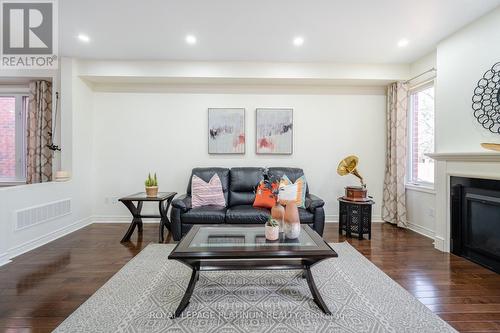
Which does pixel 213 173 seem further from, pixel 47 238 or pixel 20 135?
pixel 20 135

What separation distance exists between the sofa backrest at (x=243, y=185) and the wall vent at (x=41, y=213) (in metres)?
2.50

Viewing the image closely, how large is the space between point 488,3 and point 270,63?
257 cm

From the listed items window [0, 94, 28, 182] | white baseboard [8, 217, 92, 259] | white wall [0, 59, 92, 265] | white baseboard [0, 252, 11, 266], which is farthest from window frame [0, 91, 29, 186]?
white baseboard [0, 252, 11, 266]

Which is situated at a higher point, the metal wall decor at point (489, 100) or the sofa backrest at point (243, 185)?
the metal wall decor at point (489, 100)

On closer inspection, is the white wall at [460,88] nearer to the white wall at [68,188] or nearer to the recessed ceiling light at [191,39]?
the recessed ceiling light at [191,39]

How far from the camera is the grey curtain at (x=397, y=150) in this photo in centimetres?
403

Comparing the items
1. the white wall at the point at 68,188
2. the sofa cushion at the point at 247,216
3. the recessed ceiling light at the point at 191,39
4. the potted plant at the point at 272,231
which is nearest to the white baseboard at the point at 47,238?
the white wall at the point at 68,188

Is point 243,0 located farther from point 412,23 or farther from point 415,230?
point 415,230

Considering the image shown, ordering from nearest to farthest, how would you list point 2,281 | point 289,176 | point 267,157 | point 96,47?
point 2,281 → point 96,47 → point 289,176 → point 267,157

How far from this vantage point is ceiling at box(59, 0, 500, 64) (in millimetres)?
2566

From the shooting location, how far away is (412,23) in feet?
9.39

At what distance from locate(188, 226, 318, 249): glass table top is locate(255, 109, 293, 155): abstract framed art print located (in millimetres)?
2143

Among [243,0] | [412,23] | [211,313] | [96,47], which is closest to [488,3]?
[412,23]

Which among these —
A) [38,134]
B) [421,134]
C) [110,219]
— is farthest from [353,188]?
[38,134]
